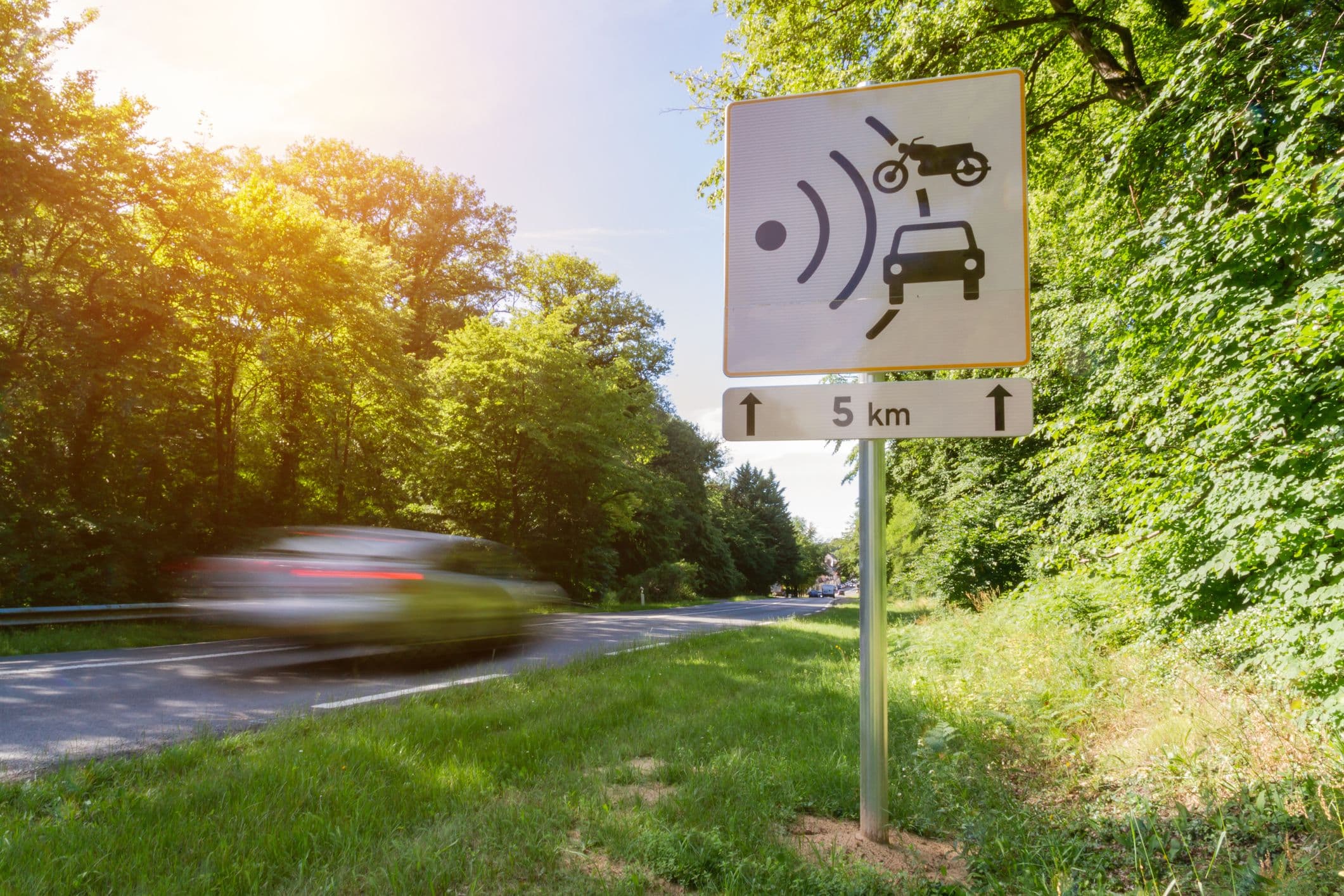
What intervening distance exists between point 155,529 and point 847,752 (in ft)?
49.8

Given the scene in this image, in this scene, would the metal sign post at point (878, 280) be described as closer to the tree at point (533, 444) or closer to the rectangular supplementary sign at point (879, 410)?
the rectangular supplementary sign at point (879, 410)

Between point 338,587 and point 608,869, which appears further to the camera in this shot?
point 338,587

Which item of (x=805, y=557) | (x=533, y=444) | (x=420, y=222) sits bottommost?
A: (x=805, y=557)

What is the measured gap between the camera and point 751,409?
2.86 meters

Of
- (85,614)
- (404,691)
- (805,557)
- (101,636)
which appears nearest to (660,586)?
(85,614)

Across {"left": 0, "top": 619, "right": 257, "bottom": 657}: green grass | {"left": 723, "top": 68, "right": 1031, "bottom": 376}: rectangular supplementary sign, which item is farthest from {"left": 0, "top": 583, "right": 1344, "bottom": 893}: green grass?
{"left": 0, "top": 619, "right": 257, "bottom": 657}: green grass

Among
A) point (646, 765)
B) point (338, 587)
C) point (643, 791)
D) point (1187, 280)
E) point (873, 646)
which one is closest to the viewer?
point (873, 646)

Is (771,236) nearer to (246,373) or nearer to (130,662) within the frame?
(130,662)

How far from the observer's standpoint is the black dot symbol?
2.99m

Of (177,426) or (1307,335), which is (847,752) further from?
(177,426)

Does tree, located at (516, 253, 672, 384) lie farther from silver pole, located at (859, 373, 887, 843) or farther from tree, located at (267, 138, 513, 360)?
silver pole, located at (859, 373, 887, 843)

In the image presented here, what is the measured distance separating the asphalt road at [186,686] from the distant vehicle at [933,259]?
5.05 metres

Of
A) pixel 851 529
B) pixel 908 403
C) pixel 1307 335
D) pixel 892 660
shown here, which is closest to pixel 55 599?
pixel 892 660

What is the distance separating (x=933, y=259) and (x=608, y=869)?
269 centimetres
